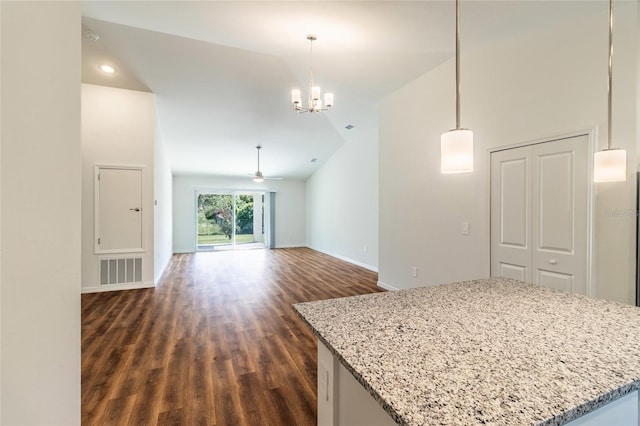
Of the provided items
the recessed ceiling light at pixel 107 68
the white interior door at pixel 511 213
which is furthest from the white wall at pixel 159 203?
the white interior door at pixel 511 213

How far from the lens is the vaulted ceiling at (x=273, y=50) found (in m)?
2.53

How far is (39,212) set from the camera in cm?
85

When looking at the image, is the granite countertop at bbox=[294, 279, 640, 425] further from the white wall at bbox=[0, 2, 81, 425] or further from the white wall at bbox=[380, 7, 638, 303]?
the white wall at bbox=[380, 7, 638, 303]

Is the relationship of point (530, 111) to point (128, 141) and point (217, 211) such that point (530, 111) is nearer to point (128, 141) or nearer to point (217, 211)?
point (128, 141)

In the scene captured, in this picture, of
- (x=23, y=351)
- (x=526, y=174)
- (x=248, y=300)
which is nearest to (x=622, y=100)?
(x=526, y=174)

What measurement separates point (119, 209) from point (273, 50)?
3435 mm

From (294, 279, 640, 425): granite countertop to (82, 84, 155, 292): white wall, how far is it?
14.5 feet

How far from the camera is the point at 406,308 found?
134cm

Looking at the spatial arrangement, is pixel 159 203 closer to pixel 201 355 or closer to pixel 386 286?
pixel 201 355

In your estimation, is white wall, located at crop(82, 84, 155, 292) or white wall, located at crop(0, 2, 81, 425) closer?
white wall, located at crop(0, 2, 81, 425)

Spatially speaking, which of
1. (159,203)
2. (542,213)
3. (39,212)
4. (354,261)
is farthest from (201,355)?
(354,261)

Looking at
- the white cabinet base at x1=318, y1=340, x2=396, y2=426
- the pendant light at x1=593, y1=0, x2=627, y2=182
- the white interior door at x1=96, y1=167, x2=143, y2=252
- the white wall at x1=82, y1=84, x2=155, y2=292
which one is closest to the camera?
the white cabinet base at x1=318, y1=340, x2=396, y2=426

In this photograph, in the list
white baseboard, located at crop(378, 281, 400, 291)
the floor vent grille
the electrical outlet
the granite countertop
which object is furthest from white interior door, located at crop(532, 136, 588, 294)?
the floor vent grille

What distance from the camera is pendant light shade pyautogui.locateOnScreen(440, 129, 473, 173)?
1347mm
